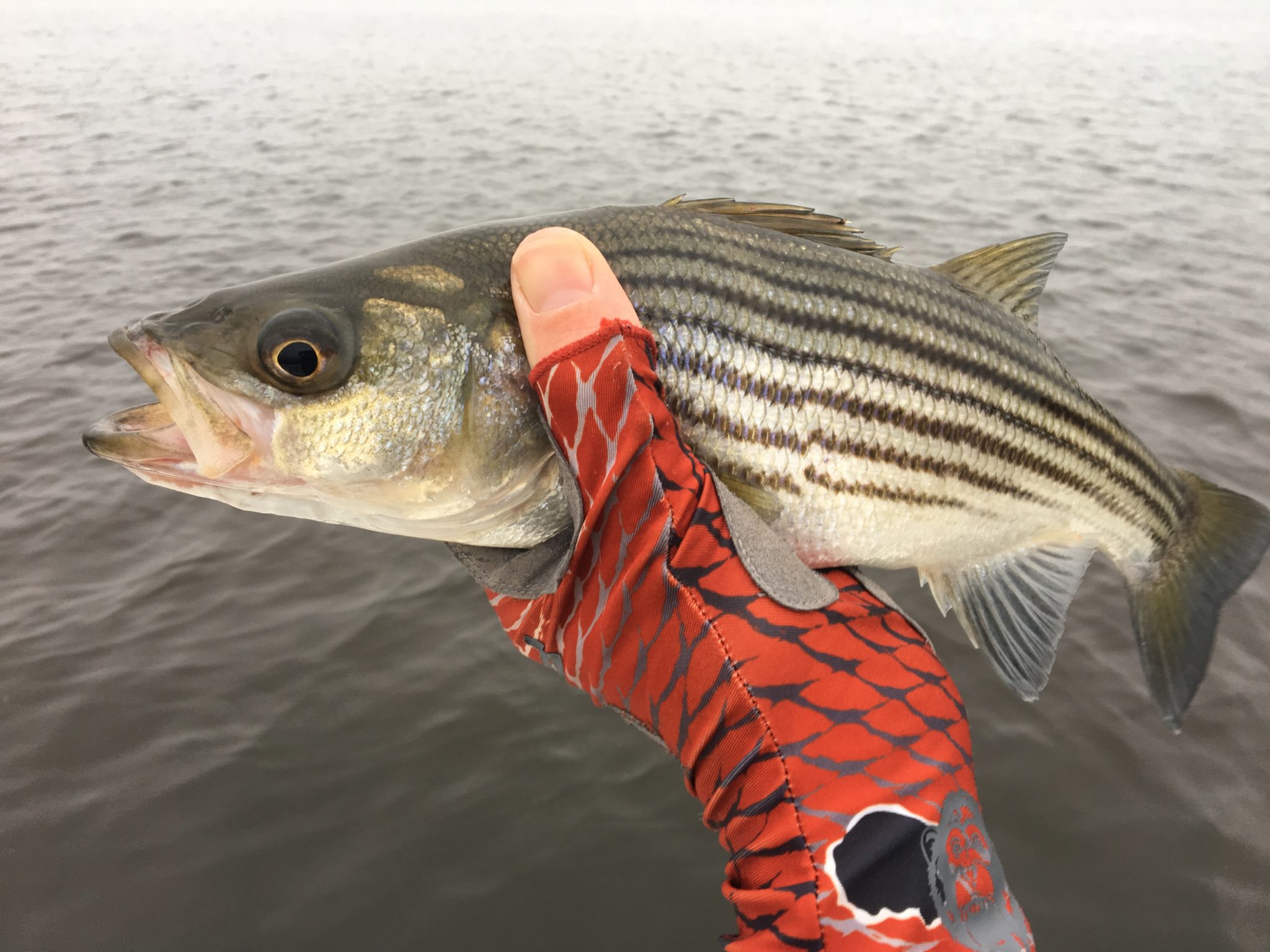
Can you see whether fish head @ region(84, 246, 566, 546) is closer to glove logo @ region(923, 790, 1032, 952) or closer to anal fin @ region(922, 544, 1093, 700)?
glove logo @ region(923, 790, 1032, 952)

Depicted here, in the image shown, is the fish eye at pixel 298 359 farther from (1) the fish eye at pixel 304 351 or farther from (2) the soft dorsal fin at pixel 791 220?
(2) the soft dorsal fin at pixel 791 220

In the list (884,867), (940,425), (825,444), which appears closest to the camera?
(884,867)

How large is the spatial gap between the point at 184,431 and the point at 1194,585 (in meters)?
2.65

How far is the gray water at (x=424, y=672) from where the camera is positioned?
2.78 metres

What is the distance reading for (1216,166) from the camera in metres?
11.4

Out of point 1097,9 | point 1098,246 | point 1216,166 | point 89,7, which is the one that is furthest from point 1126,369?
point 1097,9

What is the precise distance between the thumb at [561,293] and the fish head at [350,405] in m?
0.09

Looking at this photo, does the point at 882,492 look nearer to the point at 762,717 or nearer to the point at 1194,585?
the point at 762,717

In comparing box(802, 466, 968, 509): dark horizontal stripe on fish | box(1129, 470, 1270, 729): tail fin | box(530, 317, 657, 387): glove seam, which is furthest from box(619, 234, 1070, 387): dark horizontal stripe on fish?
box(1129, 470, 1270, 729): tail fin

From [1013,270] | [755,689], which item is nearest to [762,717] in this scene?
[755,689]

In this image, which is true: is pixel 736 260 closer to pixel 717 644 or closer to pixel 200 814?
pixel 717 644

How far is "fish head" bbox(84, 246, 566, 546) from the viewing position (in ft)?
4.49

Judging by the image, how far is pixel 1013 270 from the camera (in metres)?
2.02

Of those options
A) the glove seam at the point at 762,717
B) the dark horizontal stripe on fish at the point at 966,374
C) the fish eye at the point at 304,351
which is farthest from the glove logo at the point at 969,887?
the fish eye at the point at 304,351
